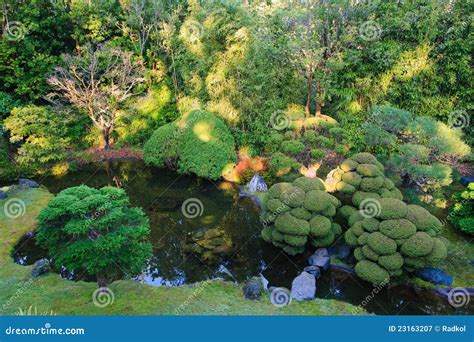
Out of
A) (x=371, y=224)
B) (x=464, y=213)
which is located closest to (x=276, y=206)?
(x=371, y=224)

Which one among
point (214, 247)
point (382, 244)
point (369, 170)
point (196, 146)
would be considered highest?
point (369, 170)

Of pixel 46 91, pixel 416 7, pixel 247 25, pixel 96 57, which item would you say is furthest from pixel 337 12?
pixel 46 91

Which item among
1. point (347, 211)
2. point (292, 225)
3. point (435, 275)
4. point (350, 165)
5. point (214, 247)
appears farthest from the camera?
point (350, 165)

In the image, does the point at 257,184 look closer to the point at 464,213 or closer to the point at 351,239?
the point at 351,239

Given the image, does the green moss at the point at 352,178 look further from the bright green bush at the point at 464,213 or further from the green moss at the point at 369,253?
the bright green bush at the point at 464,213

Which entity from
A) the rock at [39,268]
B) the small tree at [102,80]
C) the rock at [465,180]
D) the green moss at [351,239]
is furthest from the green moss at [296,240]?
the small tree at [102,80]

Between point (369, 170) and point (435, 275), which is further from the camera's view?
point (369, 170)
